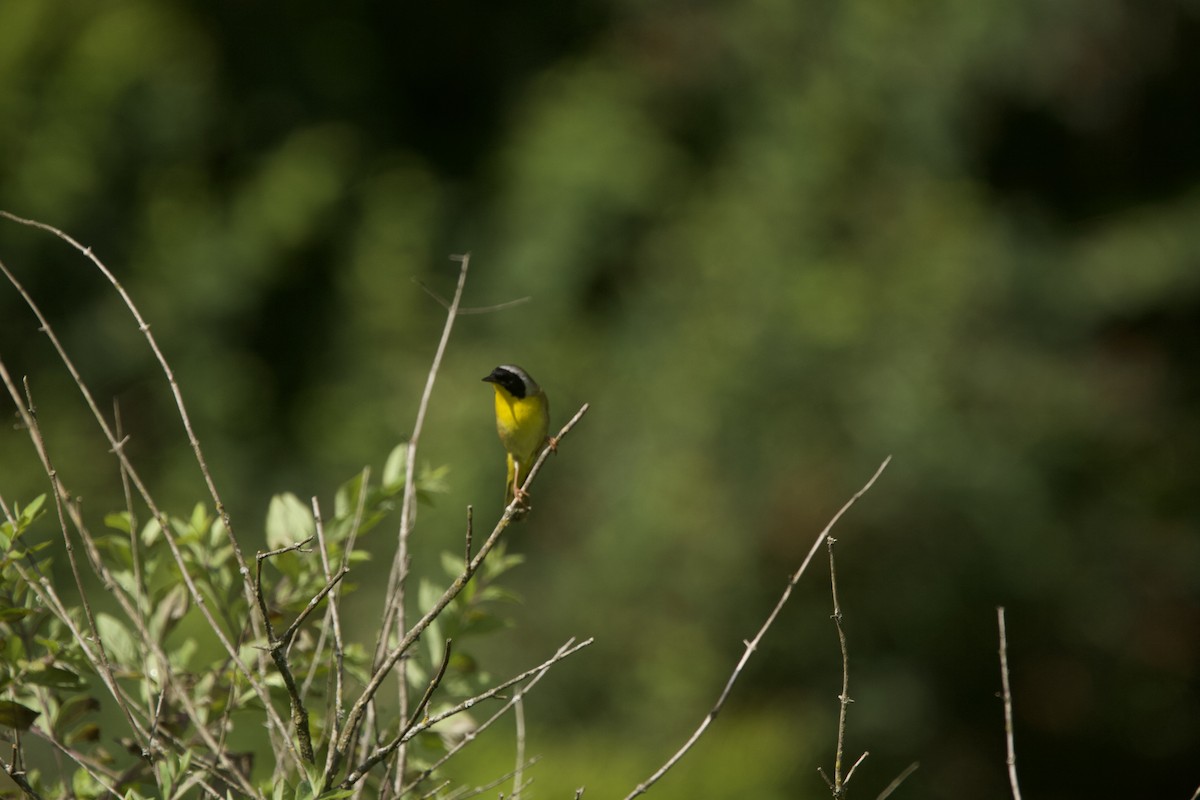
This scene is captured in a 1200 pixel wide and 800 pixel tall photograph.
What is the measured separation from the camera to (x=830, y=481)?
7.90 metres

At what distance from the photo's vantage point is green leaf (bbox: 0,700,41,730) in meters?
1.85

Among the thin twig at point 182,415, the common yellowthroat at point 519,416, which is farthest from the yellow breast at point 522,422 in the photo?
the thin twig at point 182,415

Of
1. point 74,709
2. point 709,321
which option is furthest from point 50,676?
point 709,321

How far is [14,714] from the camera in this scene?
1861 millimetres

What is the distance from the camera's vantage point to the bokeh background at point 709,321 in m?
7.97

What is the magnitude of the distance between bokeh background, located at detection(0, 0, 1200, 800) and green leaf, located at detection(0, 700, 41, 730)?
384cm

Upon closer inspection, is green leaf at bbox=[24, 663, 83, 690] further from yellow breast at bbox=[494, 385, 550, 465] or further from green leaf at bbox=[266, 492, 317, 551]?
yellow breast at bbox=[494, 385, 550, 465]

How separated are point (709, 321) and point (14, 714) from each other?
280 inches

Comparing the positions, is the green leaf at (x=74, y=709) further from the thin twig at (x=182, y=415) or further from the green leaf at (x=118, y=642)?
the thin twig at (x=182, y=415)

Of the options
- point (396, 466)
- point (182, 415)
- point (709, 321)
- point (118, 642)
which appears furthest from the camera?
point (709, 321)

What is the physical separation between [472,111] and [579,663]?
21.8ft

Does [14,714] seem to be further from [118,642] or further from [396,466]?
[396,466]

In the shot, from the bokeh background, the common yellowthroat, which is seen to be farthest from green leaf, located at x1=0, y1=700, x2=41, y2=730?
Result: the bokeh background

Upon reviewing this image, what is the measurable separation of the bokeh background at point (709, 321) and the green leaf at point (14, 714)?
384 cm
